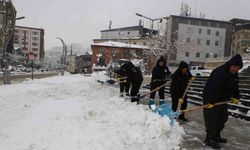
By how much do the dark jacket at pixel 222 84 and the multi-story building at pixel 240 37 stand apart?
69198 millimetres

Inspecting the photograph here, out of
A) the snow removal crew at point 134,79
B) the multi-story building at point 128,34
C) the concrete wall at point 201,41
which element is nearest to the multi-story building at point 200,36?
the concrete wall at point 201,41

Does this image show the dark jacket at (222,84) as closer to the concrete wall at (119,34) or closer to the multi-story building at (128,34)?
the multi-story building at (128,34)

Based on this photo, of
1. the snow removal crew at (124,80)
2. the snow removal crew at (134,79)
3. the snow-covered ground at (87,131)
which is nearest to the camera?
the snow-covered ground at (87,131)

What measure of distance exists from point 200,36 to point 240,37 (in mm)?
9086

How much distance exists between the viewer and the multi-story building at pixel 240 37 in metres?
75.4

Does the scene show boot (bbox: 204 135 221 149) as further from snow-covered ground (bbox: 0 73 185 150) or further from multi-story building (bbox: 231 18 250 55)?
multi-story building (bbox: 231 18 250 55)

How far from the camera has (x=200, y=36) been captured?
8225 cm

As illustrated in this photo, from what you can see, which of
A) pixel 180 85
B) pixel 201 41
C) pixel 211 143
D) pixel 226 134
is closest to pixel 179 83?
pixel 180 85

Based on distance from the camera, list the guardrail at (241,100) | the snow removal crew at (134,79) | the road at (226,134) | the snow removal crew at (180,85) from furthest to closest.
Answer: the snow removal crew at (134,79) < the guardrail at (241,100) < the snow removal crew at (180,85) < the road at (226,134)

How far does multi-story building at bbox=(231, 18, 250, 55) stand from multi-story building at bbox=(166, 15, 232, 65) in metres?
1.88


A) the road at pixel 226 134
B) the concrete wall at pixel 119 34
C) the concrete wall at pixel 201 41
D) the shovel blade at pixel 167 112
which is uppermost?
the concrete wall at pixel 119 34

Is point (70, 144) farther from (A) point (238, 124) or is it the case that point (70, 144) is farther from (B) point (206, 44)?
(B) point (206, 44)

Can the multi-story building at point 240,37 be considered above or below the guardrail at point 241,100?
above

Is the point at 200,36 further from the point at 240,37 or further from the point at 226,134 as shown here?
the point at 226,134
